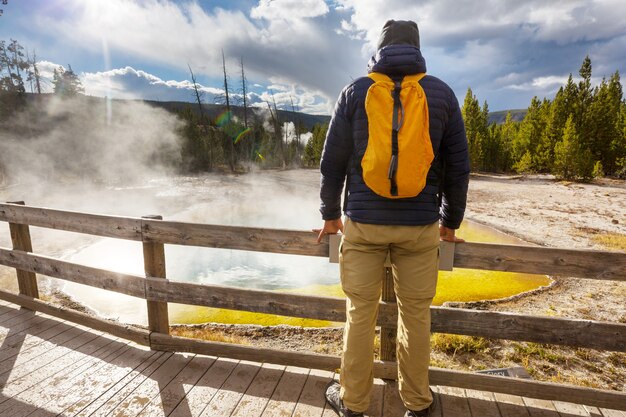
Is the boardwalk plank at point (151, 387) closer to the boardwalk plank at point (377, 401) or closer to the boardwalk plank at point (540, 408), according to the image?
the boardwalk plank at point (377, 401)

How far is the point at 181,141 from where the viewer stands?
1724 inches

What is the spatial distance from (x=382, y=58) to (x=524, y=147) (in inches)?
2036

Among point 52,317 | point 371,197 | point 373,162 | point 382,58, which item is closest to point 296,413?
point 371,197

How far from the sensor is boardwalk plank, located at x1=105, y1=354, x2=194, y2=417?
2.46 meters

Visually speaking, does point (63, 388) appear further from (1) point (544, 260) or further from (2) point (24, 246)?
(1) point (544, 260)

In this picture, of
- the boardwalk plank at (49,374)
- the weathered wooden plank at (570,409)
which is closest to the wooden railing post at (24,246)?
the boardwalk plank at (49,374)

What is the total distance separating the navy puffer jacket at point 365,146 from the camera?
6.15 ft

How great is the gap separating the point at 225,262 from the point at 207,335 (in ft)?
22.5

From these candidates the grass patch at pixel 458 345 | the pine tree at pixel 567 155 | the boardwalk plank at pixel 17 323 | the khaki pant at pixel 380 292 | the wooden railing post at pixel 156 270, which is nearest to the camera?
the khaki pant at pixel 380 292

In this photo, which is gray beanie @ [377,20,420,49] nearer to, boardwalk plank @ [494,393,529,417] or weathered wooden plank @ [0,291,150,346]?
boardwalk plank @ [494,393,529,417]

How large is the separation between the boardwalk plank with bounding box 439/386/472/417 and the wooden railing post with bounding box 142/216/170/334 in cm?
253

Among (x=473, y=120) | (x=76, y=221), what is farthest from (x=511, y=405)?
(x=473, y=120)

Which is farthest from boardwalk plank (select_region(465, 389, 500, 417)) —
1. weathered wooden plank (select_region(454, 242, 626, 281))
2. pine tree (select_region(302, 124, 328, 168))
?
pine tree (select_region(302, 124, 328, 168))

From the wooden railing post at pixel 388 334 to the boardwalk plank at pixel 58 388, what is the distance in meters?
2.48
